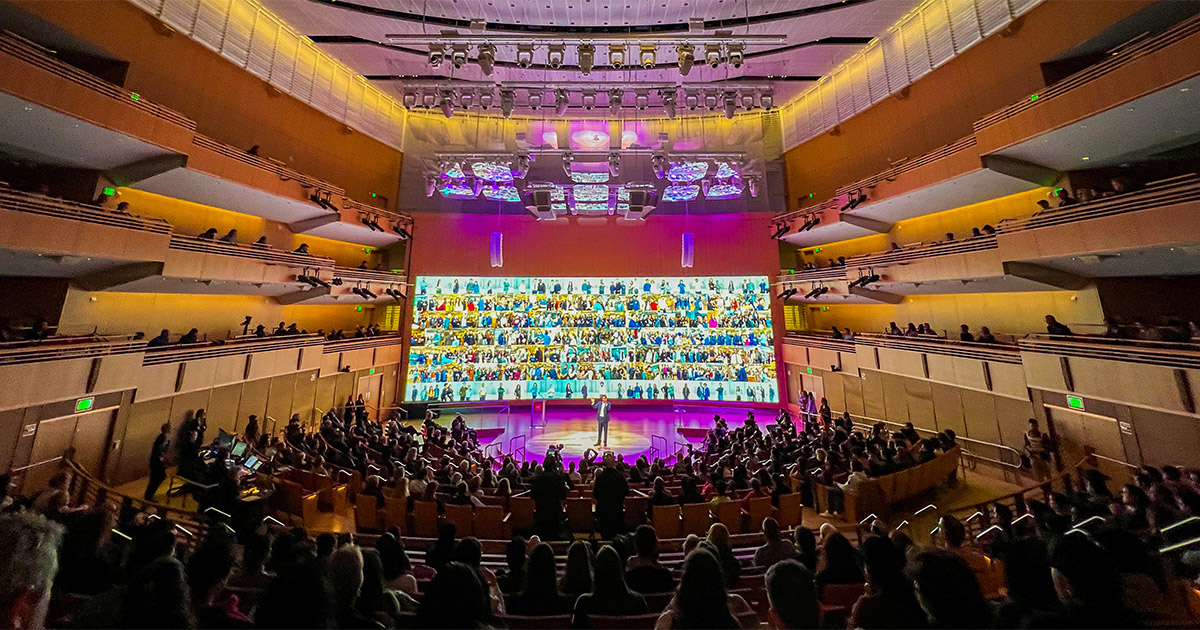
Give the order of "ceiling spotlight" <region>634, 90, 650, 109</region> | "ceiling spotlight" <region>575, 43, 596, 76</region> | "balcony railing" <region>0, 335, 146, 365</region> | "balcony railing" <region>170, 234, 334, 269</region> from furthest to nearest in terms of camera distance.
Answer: "ceiling spotlight" <region>634, 90, 650, 109</region> → "balcony railing" <region>170, 234, 334, 269</region> → "ceiling spotlight" <region>575, 43, 596, 76</region> → "balcony railing" <region>0, 335, 146, 365</region>

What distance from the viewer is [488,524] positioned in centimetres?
654

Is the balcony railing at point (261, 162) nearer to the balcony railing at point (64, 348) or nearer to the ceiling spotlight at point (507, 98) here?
the balcony railing at point (64, 348)

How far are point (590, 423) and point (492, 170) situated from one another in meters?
11.4

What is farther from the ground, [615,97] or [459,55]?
[615,97]

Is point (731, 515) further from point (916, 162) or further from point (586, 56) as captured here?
point (916, 162)

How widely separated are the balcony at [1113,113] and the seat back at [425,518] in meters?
15.7

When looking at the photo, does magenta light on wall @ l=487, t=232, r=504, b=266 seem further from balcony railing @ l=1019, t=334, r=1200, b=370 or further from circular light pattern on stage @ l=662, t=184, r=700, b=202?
balcony railing @ l=1019, t=334, r=1200, b=370

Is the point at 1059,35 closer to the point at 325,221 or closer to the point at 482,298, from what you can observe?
the point at 482,298

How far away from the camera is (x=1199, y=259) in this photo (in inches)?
334

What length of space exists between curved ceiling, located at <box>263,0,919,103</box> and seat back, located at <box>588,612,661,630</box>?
1279 cm

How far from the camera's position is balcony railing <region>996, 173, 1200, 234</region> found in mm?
7414

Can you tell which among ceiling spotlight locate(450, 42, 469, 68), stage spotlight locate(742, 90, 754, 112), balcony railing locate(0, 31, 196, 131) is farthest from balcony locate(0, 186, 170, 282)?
stage spotlight locate(742, 90, 754, 112)

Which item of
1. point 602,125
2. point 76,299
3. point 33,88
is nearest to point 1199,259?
point 602,125

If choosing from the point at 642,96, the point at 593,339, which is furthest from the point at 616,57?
the point at 593,339
